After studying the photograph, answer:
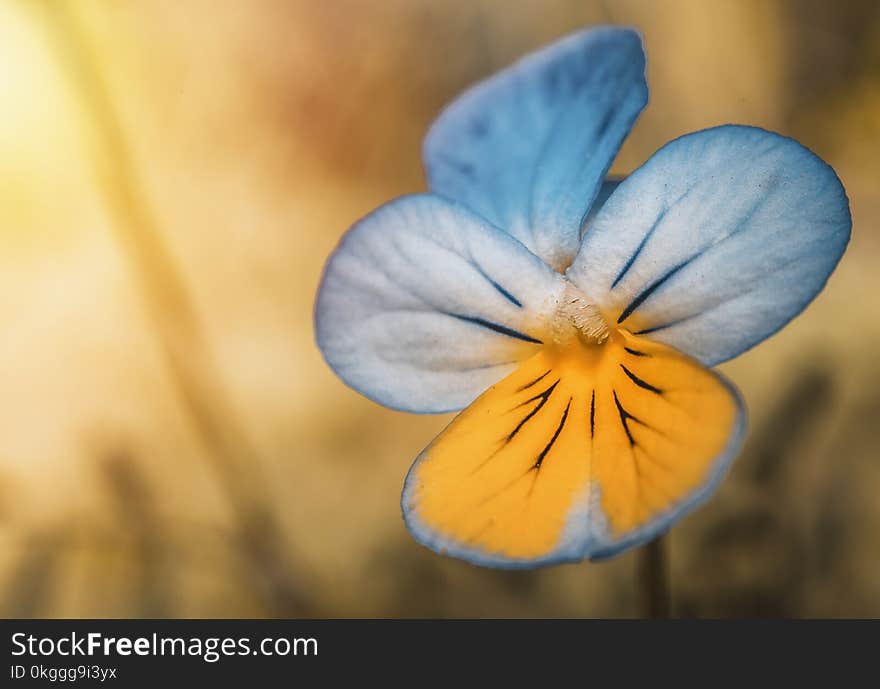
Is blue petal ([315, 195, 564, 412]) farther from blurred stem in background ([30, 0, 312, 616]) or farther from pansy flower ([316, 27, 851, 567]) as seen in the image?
blurred stem in background ([30, 0, 312, 616])

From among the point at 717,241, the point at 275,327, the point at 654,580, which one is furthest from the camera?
the point at 275,327

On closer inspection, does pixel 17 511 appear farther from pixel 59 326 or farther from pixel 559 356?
pixel 559 356

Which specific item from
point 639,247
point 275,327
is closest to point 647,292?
point 639,247

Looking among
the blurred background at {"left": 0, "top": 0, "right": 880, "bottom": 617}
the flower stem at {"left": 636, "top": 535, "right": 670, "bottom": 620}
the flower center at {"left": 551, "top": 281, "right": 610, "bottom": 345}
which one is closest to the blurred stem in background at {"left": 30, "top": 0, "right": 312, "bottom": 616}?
the blurred background at {"left": 0, "top": 0, "right": 880, "bottom": 617}

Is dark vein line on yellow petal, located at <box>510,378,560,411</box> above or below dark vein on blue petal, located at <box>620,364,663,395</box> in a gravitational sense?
below

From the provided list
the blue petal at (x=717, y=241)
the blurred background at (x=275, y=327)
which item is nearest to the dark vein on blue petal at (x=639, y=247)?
the blue petal at (x=717, y=241)

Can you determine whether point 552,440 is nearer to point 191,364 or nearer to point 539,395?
point 539,395

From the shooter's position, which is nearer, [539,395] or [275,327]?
[539,395]
